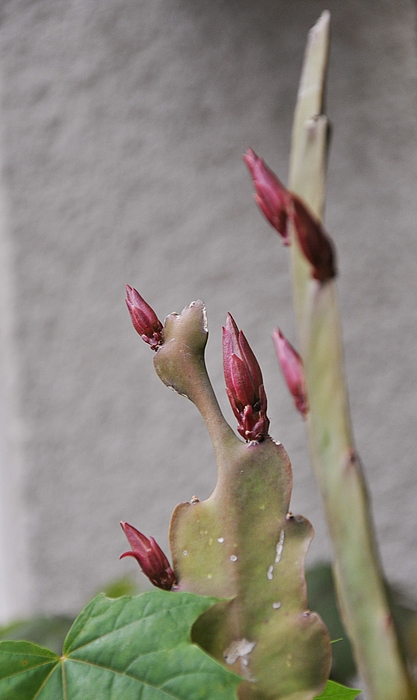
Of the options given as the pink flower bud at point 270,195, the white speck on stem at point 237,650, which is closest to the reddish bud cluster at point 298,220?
the pink flower bud at point 270,195

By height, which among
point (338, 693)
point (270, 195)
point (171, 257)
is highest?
point (171, 257)

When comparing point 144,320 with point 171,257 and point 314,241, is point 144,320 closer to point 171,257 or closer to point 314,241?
point 314,241

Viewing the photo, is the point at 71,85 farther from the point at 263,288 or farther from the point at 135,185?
the point at 263,288

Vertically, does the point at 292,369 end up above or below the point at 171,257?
below

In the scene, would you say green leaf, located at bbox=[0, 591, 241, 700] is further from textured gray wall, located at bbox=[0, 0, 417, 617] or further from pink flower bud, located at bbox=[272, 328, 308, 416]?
textured gray wall, located at bbox=[0, 0, 417, 617]

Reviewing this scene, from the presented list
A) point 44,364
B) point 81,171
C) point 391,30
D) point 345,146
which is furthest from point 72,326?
point 391,30

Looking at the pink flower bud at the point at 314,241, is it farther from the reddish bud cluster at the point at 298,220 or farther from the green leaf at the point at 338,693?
the green leaf at the point at 338,693

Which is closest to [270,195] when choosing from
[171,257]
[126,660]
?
[126,660]
